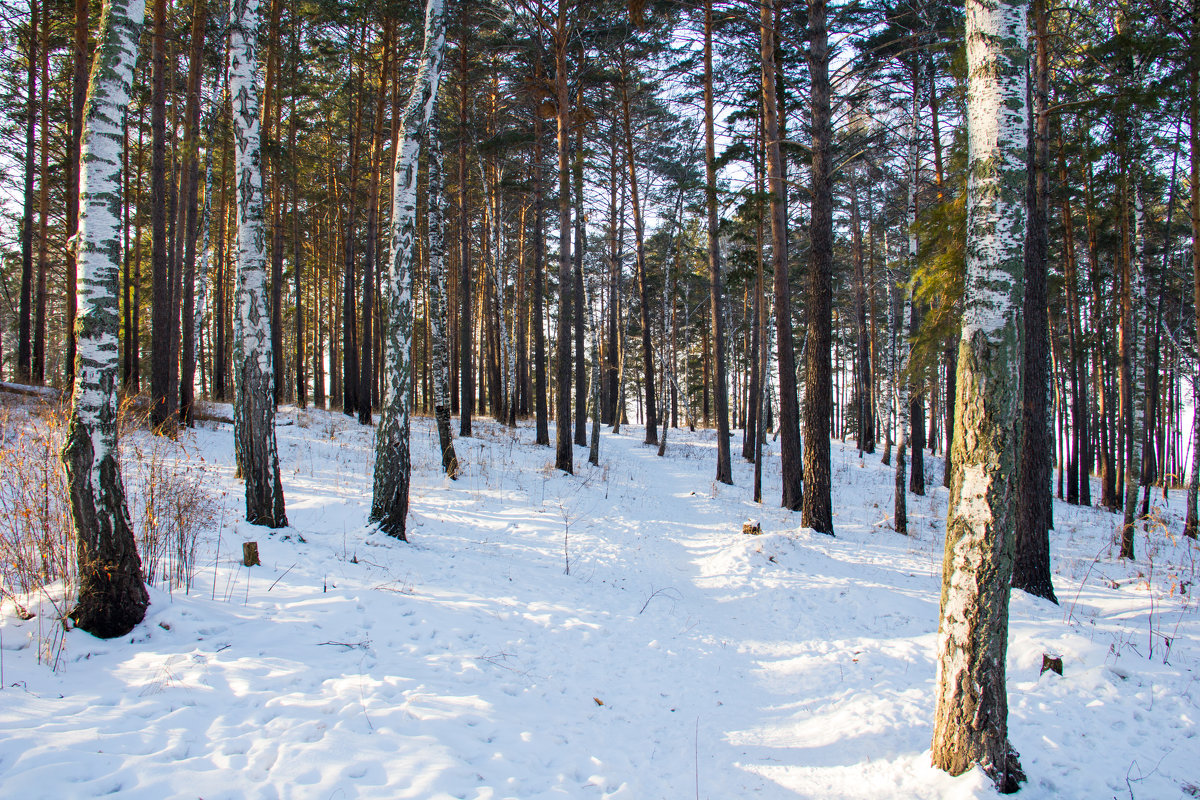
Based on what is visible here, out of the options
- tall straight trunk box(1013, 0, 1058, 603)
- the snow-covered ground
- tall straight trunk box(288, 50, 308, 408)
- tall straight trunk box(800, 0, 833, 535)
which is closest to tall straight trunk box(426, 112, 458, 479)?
the snow-covered ground

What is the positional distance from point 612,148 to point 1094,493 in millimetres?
23764

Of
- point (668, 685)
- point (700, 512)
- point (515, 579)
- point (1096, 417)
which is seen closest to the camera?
point (668, 685)

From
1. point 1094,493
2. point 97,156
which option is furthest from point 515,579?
point 1094,493

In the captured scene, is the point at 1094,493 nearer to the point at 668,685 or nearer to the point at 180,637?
the point at 668,685

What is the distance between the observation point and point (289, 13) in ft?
46.9

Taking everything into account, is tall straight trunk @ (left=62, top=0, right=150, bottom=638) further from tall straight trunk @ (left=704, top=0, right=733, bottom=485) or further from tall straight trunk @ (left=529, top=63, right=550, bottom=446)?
tall straight trunk @ (left=529, top=63, right=550, bottom=446)

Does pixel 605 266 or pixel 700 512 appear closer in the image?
pixel 700 512

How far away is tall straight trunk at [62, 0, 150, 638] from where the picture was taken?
3484 millimetres

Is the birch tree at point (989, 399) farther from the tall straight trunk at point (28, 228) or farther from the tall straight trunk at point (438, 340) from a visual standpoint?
the tall straight trunk at point (28, 228)

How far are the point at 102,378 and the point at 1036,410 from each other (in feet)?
33.2

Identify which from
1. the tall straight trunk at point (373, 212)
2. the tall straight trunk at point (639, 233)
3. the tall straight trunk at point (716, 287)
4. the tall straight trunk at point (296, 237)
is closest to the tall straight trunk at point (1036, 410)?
the tall straight trunk at point (716, 287)

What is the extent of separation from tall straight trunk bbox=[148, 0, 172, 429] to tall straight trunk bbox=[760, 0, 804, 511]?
11634 mm

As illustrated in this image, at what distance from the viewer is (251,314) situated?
238 inches

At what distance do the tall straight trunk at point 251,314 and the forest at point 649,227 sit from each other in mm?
37
